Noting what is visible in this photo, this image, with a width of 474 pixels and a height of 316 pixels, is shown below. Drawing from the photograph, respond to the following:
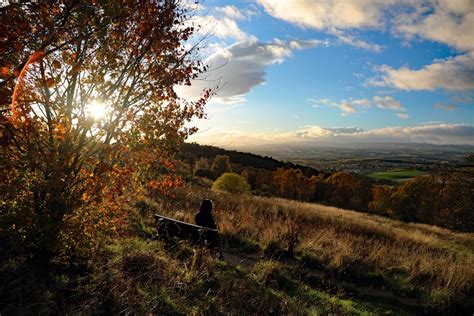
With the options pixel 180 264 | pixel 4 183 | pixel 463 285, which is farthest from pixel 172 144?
pixel 463 285

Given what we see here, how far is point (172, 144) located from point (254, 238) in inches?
176

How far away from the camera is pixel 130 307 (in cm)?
477

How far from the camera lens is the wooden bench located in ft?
26.3

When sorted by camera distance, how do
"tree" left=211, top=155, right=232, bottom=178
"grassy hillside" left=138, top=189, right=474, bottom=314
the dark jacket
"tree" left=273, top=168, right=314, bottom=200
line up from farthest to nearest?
"tree" left=273, top=168, right=314, bottom=200, "tree" left=211, top=155, right=232, bottom=178, the dark jacket, "grassy hillside" left=138, top=189, right=474, bottom=314

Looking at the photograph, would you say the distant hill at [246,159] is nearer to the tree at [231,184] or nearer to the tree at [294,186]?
the tree at [294,186]

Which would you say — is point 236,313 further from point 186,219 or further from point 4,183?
point 186,219

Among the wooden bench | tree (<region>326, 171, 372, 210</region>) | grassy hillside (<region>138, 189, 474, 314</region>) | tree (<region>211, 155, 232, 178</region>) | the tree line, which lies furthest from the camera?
tree (<region>326, 171, 372, 210</region>)

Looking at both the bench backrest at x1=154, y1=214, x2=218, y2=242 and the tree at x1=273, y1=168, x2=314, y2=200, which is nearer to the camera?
the bench backrest at x1=154, y1=214, x2=218, y2=242

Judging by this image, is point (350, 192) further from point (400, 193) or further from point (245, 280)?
point (245, 280)

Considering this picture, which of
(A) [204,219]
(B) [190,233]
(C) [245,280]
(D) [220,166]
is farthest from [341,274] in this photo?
(D) [220,166]

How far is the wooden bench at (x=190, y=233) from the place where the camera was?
8.02 m

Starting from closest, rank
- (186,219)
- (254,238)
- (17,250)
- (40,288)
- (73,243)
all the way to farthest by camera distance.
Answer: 1. (40,288)
2. (17,250)
3. (73,243)
4. (254,238)
5. (186,219)

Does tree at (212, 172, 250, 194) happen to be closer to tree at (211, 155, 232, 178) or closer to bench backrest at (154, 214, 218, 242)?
tree at (211, 155, 232, 178)

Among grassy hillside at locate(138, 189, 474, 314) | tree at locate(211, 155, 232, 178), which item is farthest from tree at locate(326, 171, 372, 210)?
grassy hillside at locate(138, 189, 474, 314)
